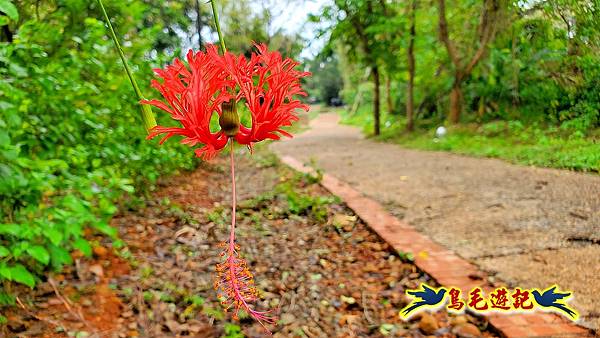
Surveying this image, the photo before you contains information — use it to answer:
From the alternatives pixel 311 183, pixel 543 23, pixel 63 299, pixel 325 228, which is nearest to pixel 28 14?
pixel 63 299

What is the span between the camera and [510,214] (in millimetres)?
3002

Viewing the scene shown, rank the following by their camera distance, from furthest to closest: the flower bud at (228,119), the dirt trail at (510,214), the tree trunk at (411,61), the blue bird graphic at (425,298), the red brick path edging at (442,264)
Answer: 1. the tree trunk at (411,61)
2. the dirt trail at (510,214)
3. the red brick path edging at (442,264)
4. the blue bird graphic at (425,298)
5. the flower bud at (228,119)

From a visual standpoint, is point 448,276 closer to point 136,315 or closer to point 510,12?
point 136,315

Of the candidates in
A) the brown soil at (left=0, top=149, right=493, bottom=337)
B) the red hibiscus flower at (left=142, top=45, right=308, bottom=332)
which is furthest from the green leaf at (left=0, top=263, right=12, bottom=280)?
the red hibiscus flower at (left=142, top=45, right=308, bottom=332)

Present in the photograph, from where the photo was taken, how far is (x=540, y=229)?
258 cm

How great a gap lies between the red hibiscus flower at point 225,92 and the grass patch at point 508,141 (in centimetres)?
78

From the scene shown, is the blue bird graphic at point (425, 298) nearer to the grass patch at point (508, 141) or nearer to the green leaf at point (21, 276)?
the grass patch at point (508, 141)

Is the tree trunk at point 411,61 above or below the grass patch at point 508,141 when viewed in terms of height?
above

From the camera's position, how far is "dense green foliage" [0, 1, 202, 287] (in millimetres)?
1435

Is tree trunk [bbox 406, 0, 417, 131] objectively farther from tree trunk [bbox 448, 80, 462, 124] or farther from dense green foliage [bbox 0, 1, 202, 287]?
dense green foliage [bbox 0, 1, 202, 287]

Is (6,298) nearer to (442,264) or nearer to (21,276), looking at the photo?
(21,276)

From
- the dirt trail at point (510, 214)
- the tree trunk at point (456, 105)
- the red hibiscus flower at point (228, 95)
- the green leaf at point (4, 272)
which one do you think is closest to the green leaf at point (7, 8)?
the red hibiscus flower at point (228, 95)

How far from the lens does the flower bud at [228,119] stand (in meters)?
0.35

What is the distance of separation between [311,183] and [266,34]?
3516 mm
